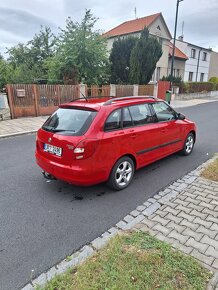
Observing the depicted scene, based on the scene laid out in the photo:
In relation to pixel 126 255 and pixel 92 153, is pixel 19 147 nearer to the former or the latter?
pixel 92 153

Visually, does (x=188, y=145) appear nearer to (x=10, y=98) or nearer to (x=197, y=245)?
(x=197, y=245)

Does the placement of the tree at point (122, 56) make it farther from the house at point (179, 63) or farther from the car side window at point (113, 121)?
the car side window at point (113, 121)

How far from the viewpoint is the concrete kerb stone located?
7.42ft

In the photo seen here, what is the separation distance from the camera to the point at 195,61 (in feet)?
111

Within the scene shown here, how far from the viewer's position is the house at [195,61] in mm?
31873

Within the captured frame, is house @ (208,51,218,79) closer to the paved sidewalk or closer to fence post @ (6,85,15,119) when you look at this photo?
the paved sidewalk

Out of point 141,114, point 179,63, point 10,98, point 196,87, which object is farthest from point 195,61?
point 141,114

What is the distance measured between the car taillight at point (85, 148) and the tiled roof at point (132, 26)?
959 inches

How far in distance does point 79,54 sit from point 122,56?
4.95m

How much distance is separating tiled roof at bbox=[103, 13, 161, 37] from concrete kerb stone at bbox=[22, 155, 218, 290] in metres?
24.0

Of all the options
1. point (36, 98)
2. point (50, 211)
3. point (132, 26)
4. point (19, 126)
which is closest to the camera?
point (50, 211)

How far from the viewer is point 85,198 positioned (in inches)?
150

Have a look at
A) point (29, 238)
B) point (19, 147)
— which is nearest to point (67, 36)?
point (19, 147)

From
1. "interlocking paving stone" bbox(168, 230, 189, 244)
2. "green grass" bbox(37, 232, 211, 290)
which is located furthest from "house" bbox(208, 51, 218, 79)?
"green grass" bbox(37, 232, 211, 290)
